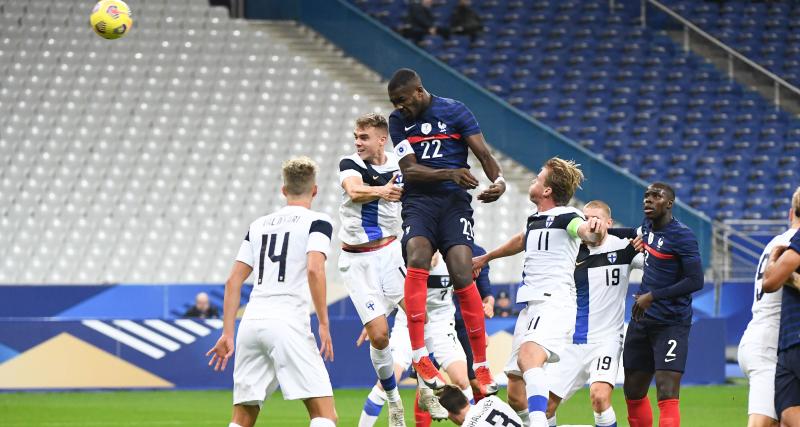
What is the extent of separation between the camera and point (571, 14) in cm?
2620

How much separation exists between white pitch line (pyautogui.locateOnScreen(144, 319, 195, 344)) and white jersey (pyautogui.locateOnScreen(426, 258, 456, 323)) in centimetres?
717

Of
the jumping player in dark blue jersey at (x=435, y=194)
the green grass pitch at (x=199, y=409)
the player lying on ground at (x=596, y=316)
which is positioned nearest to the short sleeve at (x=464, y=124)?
the jumping player in dark blue jersey at (x=435, y=194)

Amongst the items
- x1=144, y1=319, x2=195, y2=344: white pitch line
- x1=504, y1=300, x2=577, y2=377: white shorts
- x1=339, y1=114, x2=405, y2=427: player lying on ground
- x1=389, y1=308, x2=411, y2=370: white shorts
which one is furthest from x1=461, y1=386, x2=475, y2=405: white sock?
x1=144, y1=319, x2=195, y2=344: white pitch line

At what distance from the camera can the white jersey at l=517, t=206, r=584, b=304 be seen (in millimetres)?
9023

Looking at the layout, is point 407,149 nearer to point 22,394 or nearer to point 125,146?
point 22,394

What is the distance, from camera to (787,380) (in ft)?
24.2

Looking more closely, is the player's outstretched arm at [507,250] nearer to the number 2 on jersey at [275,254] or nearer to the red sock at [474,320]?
the red sock at [474,320]

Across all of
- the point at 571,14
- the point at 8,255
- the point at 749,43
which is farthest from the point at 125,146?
the point at 749,43

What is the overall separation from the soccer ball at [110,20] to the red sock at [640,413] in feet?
23.8

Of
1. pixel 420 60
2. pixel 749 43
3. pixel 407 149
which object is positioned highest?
pixel 749 43

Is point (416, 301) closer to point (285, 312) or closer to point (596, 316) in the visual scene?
point (285, 312)

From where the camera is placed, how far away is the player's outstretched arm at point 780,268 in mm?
7051

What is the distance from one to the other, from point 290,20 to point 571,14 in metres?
6.04

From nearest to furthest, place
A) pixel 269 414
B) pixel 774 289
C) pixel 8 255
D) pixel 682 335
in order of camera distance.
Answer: pixel 774 289, pixel 682 335, pixel 269 414, pixel 8 255
